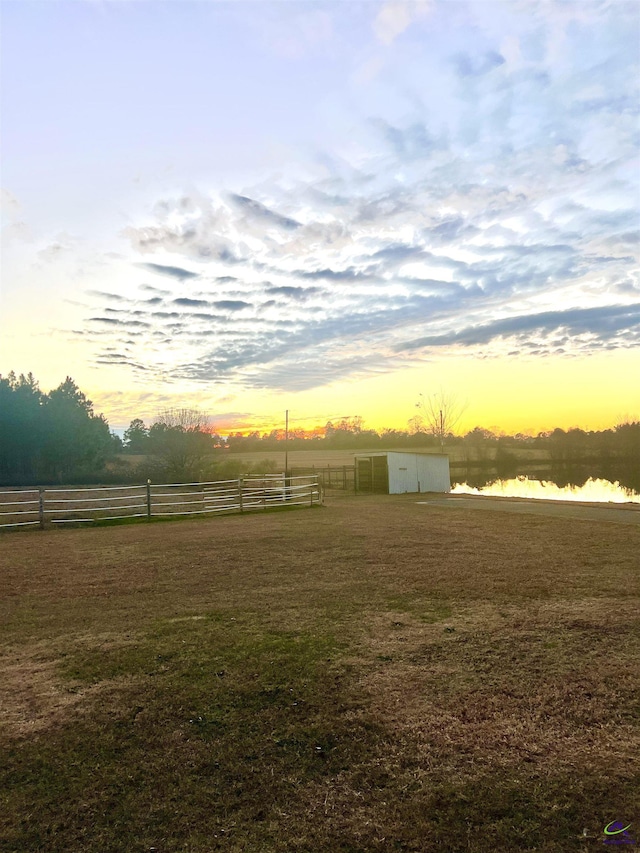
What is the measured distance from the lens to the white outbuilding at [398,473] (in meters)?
26.8

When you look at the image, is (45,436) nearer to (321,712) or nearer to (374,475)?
(374,475)

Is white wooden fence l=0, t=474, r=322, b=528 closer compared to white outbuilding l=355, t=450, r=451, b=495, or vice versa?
white wooden fence l=0, t=474, r=322, b=528

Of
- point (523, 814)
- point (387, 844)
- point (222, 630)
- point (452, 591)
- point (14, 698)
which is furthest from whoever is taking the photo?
point (452, 591)

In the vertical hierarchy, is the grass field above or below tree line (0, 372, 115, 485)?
below

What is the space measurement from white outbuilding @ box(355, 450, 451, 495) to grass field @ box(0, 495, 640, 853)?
19071 mm

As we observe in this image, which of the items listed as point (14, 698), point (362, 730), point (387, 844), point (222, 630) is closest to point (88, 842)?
point (387, 844)

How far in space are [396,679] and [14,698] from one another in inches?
111

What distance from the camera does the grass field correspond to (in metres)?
2.50

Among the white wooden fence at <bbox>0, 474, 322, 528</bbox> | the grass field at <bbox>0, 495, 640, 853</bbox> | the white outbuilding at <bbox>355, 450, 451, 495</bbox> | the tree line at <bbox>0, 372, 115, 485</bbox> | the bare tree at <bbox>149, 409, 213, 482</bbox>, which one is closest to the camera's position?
the grass field at <bbox>0, 495, 640, 853</bbox>

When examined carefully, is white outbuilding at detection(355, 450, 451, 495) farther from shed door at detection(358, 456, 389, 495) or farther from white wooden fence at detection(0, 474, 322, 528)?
white wooden fence at detection(0, 474, 322, 528)

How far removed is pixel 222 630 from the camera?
526cm

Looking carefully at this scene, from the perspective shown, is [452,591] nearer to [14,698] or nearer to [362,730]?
[362,730]

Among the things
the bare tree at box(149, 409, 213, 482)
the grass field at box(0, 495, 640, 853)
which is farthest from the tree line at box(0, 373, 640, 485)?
the grass field at box(0, 495, 640, 853)

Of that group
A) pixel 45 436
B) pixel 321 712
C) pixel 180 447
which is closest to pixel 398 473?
pixel 180 447
